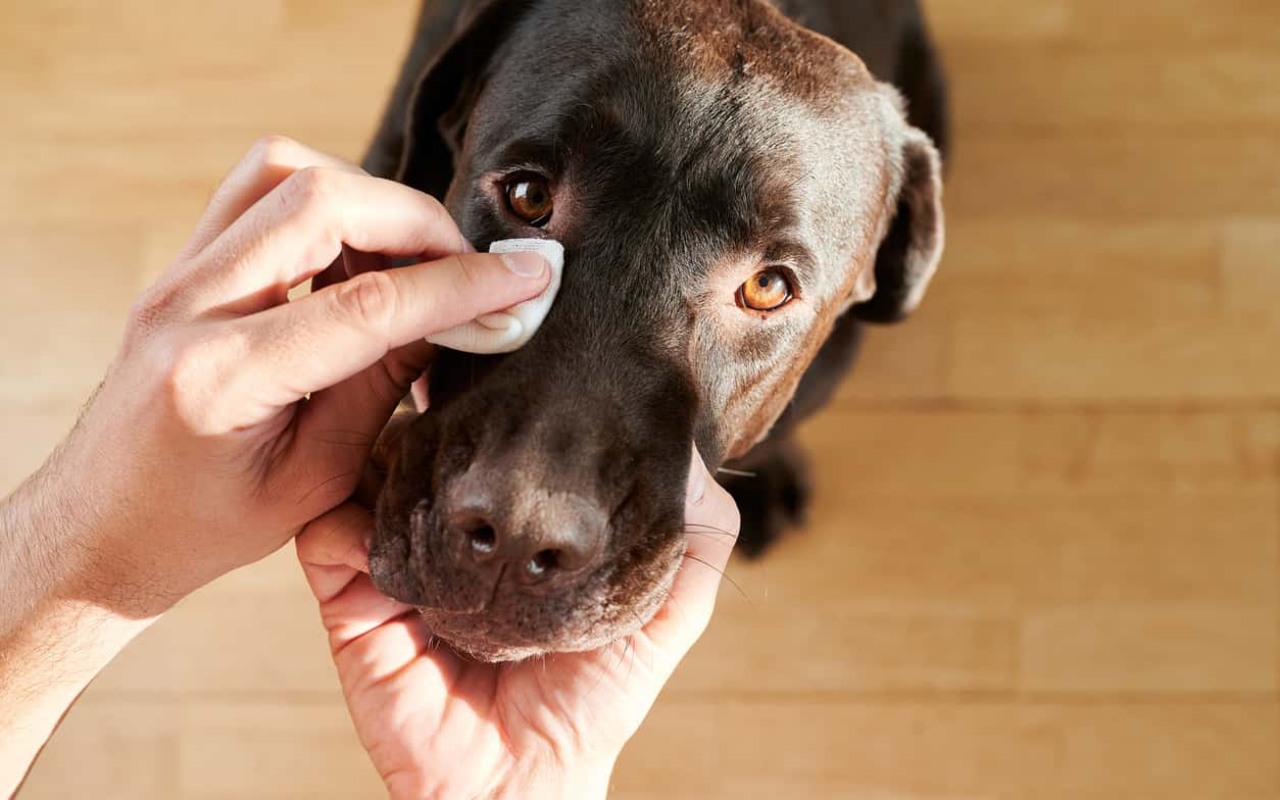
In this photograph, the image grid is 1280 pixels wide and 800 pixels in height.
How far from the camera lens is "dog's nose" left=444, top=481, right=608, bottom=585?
132cm

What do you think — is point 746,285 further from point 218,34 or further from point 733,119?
point 218,34

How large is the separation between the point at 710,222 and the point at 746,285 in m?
0.12

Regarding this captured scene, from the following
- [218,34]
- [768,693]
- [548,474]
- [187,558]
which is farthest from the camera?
[218,34]

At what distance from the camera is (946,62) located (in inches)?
116

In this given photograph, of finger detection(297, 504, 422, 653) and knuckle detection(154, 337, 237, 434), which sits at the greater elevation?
knuckle detection(154, 337, 237, 434)

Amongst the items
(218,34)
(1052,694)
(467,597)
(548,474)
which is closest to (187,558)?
(467,597)

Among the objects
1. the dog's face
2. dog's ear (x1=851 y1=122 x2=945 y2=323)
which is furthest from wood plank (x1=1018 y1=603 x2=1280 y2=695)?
the dog's face

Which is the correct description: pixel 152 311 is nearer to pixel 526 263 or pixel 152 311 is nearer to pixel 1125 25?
pixel 526 263

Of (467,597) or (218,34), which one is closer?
(467,597)

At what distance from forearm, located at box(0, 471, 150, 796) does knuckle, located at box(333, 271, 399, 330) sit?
1.72 feet

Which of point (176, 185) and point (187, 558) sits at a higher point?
point (187, 558)

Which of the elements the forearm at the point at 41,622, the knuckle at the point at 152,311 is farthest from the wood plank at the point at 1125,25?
the forearm at the point at 41,622

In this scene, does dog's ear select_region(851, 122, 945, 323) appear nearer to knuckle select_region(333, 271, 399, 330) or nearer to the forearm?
knuckle select_region(333, 271, 399, 330)

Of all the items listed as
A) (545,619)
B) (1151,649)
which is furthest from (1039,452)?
(545,619)
